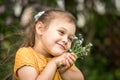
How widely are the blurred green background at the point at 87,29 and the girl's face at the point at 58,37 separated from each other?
0.92 metres

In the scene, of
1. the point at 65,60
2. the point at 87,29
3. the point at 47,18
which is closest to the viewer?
the point at 65,60

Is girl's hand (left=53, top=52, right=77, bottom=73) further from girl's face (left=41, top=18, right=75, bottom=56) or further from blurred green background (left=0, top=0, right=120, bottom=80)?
blurred green background (left=0, top=0, right=120, bottom=80)

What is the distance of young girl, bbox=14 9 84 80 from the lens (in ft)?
14.7

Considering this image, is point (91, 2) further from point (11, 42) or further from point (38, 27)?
point (38, 27)

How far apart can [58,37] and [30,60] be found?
0.93 feet

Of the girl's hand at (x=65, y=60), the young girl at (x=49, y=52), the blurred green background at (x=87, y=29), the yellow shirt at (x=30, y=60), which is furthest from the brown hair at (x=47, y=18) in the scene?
the blurred green background at (x=87, y=29)

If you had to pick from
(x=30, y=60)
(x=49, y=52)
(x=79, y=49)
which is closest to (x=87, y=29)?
A: (x=79, y=49)

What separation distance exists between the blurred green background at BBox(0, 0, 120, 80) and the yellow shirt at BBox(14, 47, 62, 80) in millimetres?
809

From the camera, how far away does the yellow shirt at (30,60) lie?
4.53 m

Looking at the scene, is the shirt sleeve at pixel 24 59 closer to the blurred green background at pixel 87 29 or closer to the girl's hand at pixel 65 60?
the girl's hand at pixel 65 60

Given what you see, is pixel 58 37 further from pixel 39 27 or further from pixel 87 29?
pixel 87 29

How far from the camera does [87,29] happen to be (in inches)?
382

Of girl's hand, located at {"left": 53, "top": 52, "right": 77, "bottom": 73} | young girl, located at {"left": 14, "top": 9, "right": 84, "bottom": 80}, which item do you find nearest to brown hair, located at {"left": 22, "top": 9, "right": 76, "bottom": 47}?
young girl, located at {"left": 14, "top": 9, "right": 84, "bottom": 80}

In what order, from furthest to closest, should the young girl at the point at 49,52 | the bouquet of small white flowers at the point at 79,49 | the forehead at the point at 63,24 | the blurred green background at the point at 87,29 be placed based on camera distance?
the blurred green background at the point at 87,29 < the bouquet of small white flowers at the point at 79,49 < the forehead at the point at 63,24 < the young girl at the point at 49,52
